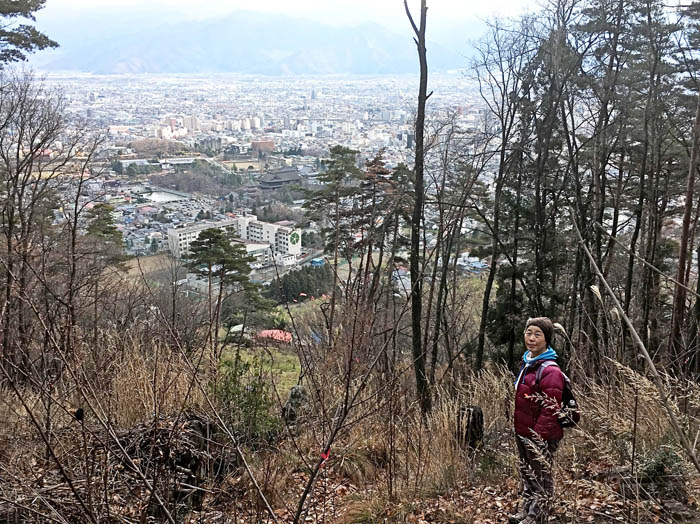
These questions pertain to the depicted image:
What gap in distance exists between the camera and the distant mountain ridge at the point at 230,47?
105062mm

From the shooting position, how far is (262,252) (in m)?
22.6

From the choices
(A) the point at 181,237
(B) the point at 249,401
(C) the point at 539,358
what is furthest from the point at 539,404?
(A) the point at 181,237

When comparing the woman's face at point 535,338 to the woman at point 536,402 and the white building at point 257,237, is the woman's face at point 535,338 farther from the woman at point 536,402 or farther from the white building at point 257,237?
the white building at point 257,237

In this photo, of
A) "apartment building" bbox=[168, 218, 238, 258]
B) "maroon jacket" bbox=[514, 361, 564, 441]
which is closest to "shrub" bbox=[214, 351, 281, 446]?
"maroon jacket" bbox=[514, 361, 564, 441]

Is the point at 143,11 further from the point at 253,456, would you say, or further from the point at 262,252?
the point at 253,456

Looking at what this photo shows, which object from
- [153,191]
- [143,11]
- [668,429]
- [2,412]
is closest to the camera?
[668,429]

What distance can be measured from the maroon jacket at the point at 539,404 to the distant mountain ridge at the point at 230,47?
268ft

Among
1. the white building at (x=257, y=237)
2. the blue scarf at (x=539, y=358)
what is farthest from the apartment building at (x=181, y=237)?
the blue scarf at (x=539, y=358)

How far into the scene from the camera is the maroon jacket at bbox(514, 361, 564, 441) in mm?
2547

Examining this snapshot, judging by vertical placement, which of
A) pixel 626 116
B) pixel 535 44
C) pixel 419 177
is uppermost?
pixel 535 44

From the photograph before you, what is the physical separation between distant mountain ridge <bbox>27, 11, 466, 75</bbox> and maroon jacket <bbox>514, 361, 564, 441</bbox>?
8170 cm

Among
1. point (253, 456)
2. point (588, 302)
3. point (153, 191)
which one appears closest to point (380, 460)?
point (253, 456)

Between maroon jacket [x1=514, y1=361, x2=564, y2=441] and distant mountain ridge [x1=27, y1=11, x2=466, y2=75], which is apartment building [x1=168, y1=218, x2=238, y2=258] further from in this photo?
distant mountain ridge [x1=27, y1=11, x2=466, y2=75]

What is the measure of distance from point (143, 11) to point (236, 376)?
224 metres
